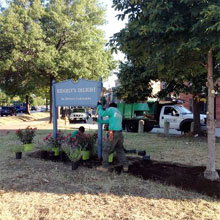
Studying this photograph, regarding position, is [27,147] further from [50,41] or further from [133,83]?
[50,41]

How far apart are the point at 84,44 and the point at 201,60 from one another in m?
14.0

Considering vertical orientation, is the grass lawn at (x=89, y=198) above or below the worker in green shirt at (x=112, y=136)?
below

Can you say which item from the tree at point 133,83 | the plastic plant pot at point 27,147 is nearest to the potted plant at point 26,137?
the plastic plant pot at point 27,147

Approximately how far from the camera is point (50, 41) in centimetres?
1819

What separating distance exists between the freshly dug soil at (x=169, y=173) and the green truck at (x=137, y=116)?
903 cm

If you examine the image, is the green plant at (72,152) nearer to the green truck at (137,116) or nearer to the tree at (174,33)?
the tree at (174,33)

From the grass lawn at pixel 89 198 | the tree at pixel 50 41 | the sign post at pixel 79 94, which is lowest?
the grass lawn at pixel 89 198

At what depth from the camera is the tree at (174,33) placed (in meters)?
3.89

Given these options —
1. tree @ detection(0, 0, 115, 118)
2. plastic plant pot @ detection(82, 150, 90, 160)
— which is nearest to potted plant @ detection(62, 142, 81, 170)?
plastic plant pot @ detection(82, 150, 90, 160)

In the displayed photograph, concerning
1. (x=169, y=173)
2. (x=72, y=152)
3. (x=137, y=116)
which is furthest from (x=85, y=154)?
(x=137, y=116)

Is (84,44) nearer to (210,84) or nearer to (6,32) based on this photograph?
(6,32)

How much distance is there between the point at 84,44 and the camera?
1823 cm

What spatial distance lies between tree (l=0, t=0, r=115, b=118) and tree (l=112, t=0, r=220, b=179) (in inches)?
502

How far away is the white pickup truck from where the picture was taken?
14.5 meters
